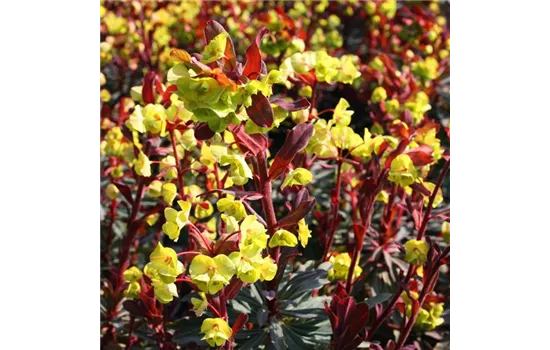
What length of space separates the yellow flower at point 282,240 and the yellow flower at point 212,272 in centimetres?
17

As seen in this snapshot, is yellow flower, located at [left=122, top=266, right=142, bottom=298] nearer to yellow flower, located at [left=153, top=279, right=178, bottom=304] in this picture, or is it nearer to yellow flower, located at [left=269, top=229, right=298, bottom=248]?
yellow flower, located at [left=153, top=279, right=178, bottom=304]

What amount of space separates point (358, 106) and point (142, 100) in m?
1.26

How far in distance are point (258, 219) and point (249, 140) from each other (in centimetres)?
17

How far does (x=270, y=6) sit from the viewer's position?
404 cm

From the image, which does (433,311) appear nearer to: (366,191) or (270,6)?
(366,191)

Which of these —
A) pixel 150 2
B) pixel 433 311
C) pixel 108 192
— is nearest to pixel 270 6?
pixel 150 2

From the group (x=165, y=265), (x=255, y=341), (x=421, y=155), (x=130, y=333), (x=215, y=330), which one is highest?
(x=421, y=155)

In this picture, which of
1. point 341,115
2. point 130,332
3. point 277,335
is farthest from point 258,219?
point 130,332

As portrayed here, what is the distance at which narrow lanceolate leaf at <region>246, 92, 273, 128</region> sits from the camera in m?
1.21

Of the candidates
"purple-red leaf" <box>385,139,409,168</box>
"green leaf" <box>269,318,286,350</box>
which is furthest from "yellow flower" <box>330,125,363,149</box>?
"green leaf" <box>269,318,286,350</box>

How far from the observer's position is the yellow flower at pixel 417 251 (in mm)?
1456

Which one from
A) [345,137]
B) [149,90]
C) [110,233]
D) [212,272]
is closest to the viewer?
[212,272]

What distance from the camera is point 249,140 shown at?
50.8 inches

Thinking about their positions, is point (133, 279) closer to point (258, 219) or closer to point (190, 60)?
point (258, 219)
